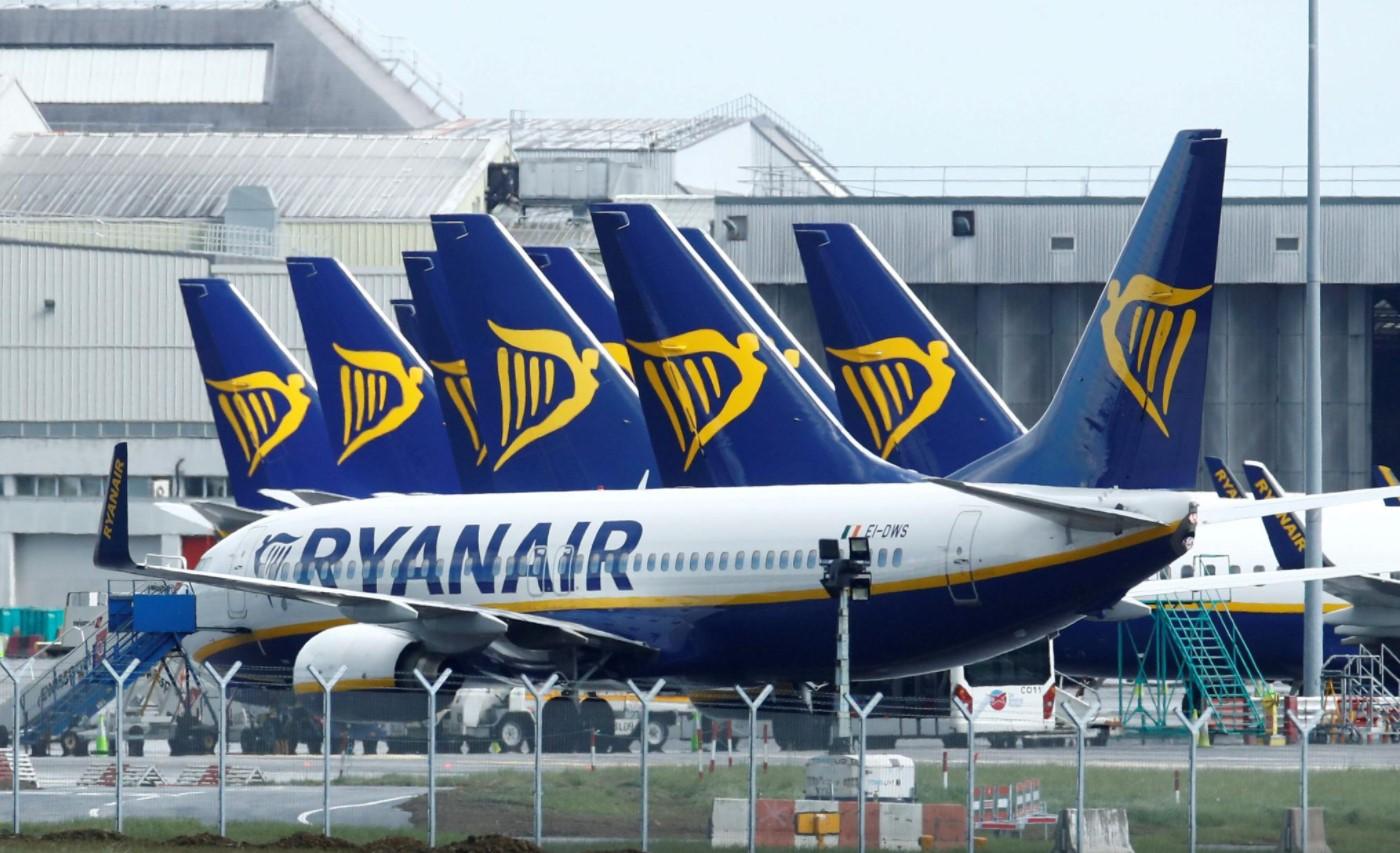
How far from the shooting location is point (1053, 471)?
31.3 metres

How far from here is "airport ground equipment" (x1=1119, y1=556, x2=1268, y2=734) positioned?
1683 inches

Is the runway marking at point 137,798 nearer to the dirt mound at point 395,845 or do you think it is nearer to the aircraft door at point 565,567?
the dirt mound at point 395,845

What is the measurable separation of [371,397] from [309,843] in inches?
1000

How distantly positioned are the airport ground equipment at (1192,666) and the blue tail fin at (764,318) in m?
7.03

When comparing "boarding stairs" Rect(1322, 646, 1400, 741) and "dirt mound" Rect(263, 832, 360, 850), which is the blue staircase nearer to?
"dirt mound" Rect(263, 832, 360, 850)

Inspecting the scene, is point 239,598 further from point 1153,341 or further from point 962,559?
point 1153,341

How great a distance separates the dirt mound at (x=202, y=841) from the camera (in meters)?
25.1

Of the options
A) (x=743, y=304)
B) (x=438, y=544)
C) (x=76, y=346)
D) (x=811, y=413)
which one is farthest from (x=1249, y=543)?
(x=76, y=346)

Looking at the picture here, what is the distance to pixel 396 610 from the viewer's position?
110 feet

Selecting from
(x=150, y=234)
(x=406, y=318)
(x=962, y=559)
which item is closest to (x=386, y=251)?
(x=150, y=234)

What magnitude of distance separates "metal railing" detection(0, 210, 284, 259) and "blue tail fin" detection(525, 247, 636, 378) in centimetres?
3599

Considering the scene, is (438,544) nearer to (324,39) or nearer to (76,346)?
(76,346)

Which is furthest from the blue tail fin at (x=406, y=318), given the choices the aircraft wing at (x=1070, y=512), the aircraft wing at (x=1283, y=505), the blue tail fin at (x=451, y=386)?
the aircraft wing at (x=1283, y=505)

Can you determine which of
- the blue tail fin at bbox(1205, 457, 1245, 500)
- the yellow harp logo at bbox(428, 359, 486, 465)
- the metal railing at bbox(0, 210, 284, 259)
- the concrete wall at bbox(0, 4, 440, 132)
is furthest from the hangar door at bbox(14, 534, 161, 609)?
the blue tail fin at bbox(1205, 457, 1245, 500)
